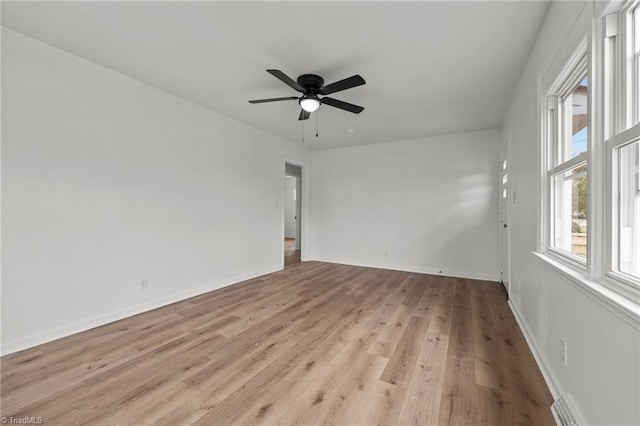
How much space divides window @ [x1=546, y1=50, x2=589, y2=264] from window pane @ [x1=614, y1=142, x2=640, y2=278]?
0.31 m

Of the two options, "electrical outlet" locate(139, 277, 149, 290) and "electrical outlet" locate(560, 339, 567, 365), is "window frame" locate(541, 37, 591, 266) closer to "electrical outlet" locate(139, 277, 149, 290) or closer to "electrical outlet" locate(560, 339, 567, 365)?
"electrical outlet" locate(560, 339, 567, 365)

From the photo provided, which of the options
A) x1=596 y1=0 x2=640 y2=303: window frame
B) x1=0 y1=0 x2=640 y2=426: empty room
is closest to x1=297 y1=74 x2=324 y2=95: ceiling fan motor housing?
x1=0 y1=0 x2=640 y2=426: empty room

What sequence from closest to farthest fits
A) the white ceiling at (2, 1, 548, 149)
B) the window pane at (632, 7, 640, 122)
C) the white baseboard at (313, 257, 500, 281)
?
the window pane at (632, 7, 640, 122)
the white ceiling at (2, 1, 548, 149)
the white baseboard at (313, 257, 500, 281)

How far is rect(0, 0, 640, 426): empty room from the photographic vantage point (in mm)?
1275

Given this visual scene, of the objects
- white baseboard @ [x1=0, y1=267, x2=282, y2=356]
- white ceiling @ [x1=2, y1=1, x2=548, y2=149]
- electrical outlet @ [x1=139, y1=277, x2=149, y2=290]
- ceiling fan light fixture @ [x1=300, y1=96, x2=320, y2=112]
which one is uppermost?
white ceiling @ [x1=2, y1=1, x2=548, y2=149]

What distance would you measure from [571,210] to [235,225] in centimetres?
374

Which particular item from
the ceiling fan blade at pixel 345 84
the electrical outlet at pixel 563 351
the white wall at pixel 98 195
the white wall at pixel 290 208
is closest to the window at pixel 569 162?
the electrical outlet at pixel 563 351

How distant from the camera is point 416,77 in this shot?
2.63 meters

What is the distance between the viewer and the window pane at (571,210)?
1508mm

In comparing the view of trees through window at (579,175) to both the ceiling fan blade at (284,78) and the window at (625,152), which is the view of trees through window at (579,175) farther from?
the ceiling fan blade at (284,78)

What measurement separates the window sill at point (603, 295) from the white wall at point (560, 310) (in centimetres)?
3

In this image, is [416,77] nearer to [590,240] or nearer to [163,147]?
[590,240]

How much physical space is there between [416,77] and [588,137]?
1.71m

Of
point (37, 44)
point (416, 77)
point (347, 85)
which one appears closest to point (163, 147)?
point (37, 44)
